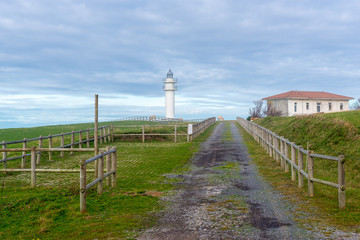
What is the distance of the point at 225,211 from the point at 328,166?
8.69 meters

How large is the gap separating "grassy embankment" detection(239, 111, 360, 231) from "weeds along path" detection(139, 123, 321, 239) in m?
0.74

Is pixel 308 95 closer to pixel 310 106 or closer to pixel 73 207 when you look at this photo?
pixel 310 106

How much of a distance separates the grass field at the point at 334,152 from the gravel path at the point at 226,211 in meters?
1.02

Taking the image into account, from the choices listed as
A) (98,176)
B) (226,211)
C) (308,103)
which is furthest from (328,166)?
(308,103)

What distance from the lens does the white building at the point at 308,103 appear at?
6200 cm

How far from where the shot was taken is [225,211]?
7414 mm

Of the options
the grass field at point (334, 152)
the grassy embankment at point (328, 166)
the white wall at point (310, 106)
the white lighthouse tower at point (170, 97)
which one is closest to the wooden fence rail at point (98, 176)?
the grassy embankment at point (328, 166)

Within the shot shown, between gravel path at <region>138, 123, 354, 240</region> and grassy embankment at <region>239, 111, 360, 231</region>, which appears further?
grassy embankment at <region>239, 111, 360, 231</region>

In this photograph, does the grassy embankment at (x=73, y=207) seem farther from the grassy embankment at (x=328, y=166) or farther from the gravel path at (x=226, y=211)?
the grassy embankment at (x=328, y=166)

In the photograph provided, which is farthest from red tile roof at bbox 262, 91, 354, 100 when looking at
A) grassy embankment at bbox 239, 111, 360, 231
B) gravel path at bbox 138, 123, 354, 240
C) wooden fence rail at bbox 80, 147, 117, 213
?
wooden fence rail at bbox 80, 147, 117, 213

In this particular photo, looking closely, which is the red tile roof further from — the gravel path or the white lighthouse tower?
the gravel path

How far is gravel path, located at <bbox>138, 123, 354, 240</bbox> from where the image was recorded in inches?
237

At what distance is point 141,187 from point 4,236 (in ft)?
14.7

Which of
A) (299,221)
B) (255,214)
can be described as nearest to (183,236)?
(255,214)
